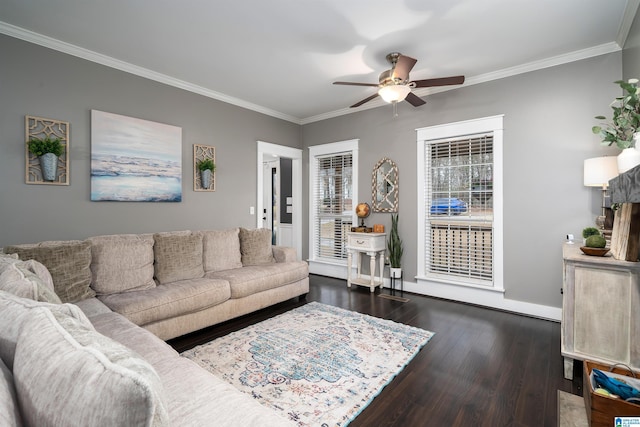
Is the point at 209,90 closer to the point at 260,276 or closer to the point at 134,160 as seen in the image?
the point at 134,160

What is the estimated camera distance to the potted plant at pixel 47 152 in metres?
2.81

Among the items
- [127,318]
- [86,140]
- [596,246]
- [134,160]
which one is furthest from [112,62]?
[596,246]

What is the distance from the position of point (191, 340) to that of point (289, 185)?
12.9 feet

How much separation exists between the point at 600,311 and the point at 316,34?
314 centimetres

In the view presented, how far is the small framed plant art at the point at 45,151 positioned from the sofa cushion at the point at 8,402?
2946 millimetres

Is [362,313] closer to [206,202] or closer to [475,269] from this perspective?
[475,269]

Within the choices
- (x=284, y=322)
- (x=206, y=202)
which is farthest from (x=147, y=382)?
(x=206, y=202)

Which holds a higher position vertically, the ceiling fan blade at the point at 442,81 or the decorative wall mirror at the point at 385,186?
the ceiling fan blade at the point at 442,81

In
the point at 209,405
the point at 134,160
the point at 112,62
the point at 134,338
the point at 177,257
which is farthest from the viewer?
the point at 134,160

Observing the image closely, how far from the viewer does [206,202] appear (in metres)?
4.27

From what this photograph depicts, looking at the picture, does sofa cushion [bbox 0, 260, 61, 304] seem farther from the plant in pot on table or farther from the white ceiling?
the plant in pot on table

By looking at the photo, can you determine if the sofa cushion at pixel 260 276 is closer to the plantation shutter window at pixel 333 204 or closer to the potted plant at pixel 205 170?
the potted plant at pixel 205 170

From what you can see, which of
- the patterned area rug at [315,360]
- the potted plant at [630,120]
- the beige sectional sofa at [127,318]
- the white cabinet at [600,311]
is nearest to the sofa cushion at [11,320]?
the beige sectional sofa at [127,318]

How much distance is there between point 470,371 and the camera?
2293mm
